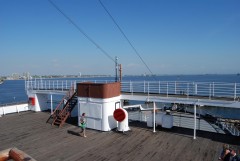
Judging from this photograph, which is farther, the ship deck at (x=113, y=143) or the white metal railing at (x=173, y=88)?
the white metal railing at (x=173, y=88)

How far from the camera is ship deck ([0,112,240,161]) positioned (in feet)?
32.9

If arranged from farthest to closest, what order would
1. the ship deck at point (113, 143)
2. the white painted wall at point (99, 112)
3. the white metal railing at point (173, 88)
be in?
1. the white painted wall at point (99, 112)
2. the white metal railing at point (173, 88)
3. the ship deck at point (113, 143)

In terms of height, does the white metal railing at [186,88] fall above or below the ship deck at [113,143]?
above

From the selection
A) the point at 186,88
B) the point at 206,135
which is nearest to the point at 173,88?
the point at 186,88

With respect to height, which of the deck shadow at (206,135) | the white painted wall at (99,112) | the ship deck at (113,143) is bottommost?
the ship deck at (113,143)

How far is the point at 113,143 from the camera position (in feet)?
38.5

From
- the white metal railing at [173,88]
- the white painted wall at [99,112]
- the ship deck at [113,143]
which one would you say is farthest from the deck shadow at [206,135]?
the white painted wall at [99,112]

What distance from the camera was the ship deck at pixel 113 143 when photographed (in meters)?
10.0

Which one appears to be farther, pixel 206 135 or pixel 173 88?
pixel 173 88

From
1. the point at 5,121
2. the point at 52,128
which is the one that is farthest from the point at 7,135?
the point at 5,121

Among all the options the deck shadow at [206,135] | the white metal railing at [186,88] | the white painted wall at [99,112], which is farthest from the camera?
the white painted wall at [99,112]

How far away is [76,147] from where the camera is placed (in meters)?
11.2

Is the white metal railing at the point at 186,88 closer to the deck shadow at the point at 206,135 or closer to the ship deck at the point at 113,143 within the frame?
the deck shadow at the point at 206,135

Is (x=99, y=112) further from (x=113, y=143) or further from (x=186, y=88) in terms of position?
(x=186, y=88)
